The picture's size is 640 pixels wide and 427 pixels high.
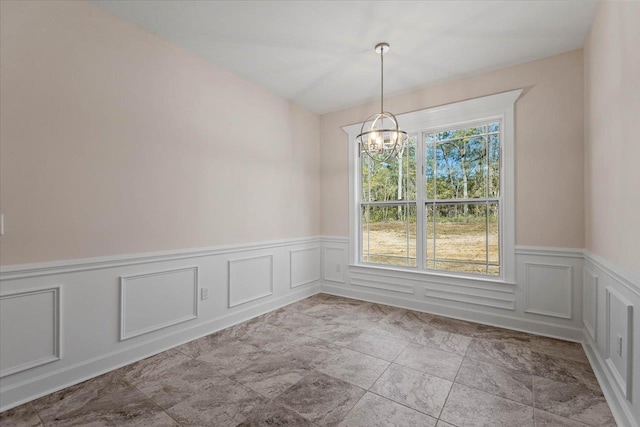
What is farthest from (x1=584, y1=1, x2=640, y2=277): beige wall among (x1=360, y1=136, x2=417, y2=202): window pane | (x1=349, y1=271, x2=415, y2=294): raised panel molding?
(x1=349, y1=271, x2=415, y2=294): raised panel molding

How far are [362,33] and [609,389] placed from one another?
10.4 feet

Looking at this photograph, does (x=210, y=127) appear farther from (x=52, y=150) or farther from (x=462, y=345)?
(x=462, y=345)

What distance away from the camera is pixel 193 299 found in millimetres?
2938

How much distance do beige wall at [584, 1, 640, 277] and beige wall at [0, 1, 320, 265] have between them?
313 centimetres

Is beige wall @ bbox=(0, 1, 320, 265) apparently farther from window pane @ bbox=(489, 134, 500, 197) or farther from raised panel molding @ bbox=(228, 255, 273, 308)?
window pane @ bbox=(489, 134, 500, 197)

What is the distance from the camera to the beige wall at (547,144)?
285 cm

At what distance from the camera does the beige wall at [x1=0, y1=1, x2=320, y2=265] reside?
6.40ft

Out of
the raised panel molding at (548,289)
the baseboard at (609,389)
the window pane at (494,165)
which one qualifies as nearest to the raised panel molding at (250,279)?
the window pane at (494,165)

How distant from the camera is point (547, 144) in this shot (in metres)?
2.98

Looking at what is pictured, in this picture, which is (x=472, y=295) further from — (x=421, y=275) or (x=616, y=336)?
A: (x=616, y=336)

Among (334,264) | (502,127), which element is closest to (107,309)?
(334,264)

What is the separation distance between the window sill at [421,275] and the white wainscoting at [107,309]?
154 centimetres

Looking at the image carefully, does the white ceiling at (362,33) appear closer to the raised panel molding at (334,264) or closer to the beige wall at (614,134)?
the beige wall at (614,134)

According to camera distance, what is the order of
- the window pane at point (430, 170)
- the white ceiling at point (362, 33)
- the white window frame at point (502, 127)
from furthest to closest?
the window pane at point (430, 170), the white window frame at point (502, 127), the white ceiling at point (362, 33)
